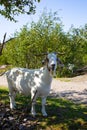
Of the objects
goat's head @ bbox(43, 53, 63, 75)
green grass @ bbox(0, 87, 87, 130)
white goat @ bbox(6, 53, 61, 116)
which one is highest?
goat's head @ bbox(43, 53, 63, 75)

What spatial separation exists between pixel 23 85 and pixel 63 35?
31.5 m

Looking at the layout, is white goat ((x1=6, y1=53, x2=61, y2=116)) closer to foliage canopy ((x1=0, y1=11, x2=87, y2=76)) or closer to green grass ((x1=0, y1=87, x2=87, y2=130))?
green grass ((x1=0, y1=87, x2=87, y2=130))

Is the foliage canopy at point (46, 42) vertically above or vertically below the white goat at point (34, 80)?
above

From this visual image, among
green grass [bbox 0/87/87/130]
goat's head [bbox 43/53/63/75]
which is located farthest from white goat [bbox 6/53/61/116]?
green grass [bbox 0/87/87/130]

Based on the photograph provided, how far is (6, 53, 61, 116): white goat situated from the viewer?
9.75 m

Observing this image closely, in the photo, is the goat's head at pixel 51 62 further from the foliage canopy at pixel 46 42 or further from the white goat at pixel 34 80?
the foliage canopy at pixel 46 42

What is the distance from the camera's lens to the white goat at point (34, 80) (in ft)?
32.0

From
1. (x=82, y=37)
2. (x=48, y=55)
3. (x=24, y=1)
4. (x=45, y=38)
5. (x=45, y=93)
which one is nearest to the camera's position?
(x=48, y=55)

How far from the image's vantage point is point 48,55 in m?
9.61

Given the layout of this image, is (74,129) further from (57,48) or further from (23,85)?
(57,48)

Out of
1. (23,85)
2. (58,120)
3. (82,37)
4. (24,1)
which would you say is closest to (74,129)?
(58,120)

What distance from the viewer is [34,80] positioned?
10445 mm

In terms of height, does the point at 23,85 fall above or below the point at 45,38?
below

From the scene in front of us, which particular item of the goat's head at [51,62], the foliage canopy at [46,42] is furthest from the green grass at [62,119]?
the foliage canopy at [46,42]
